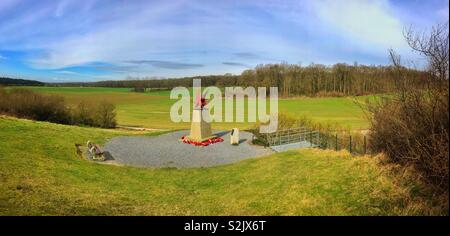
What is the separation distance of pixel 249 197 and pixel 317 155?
175 inches

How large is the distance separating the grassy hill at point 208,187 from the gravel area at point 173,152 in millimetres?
1652

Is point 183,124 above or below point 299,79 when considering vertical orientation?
below

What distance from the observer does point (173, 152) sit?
21.3 m

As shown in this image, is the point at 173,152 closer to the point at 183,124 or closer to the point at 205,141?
the point at 205,141

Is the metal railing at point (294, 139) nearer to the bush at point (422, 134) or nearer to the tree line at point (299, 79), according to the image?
the bush at point (422, 134)

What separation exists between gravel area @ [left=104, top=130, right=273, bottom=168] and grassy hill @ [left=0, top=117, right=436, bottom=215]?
1.65 metres

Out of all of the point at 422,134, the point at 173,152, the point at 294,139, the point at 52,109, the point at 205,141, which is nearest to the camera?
the point at 422,134

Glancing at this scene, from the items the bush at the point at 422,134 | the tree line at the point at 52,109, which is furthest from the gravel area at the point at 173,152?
the tree line at the point at 52,109

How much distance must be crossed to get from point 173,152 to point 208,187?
8.50 m

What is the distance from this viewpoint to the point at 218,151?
2166cm

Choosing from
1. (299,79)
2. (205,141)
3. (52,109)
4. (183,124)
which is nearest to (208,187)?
(205,141)
